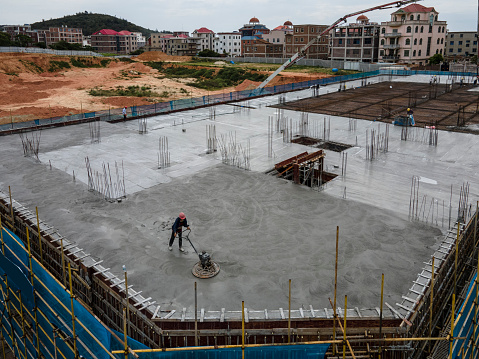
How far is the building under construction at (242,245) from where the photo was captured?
7984 millimetres

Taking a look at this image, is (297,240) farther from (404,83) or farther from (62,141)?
(404,83)

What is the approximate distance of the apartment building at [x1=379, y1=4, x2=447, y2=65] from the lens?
80062mm

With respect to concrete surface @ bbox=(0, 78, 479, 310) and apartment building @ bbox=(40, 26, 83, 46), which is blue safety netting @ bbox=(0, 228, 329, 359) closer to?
concrete surface @ bbox=(0, 78, 479, 310)

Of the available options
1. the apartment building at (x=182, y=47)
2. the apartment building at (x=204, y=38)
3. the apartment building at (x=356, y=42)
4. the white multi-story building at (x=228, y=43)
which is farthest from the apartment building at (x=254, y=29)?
the apartment building at (x=356, y=42)

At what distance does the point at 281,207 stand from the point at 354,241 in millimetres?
3120

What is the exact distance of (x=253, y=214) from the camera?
1352cm

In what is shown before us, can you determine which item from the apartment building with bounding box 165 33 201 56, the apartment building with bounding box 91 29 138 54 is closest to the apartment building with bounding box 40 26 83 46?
the apartment building with bounding box 91 29 138 54

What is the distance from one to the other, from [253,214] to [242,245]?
2.06 m

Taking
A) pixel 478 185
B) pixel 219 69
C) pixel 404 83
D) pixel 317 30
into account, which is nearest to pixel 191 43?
pixel 317 30

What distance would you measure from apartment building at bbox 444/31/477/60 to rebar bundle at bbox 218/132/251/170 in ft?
346

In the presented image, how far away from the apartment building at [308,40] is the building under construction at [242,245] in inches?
3177

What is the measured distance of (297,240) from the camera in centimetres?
1181

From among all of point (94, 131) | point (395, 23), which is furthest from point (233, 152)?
point (395, 23)

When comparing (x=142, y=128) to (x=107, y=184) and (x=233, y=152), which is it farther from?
(x=107, y=184)
